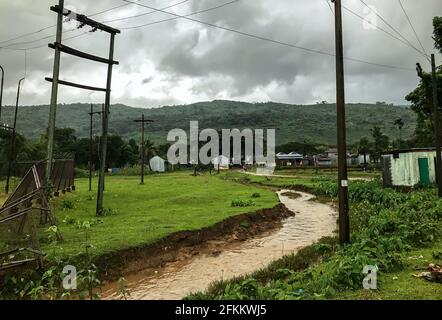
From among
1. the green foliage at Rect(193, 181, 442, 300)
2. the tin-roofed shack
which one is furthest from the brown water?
the tin-roofed shack

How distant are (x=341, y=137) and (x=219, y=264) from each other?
6.23m

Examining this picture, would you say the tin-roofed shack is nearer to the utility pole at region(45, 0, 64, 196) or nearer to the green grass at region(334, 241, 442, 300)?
the green grass at region(334, 241, 442, 300)

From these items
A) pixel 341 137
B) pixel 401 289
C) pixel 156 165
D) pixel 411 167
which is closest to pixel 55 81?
pixel 341 137

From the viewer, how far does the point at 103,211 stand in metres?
21.2

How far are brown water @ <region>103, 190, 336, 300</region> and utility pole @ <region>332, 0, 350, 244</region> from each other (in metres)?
2.82

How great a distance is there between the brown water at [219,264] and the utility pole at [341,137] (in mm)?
2823

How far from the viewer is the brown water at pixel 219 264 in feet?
35.7

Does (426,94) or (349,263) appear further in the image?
(426,94)

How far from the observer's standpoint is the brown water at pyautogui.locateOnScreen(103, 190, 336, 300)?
10.9 metres

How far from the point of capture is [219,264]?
1359 centimetres

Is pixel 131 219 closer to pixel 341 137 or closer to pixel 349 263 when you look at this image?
pixel 341 137

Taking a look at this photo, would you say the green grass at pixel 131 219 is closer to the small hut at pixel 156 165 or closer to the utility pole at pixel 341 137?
the utility pole at pixel 341 137

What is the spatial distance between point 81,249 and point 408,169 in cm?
2754
